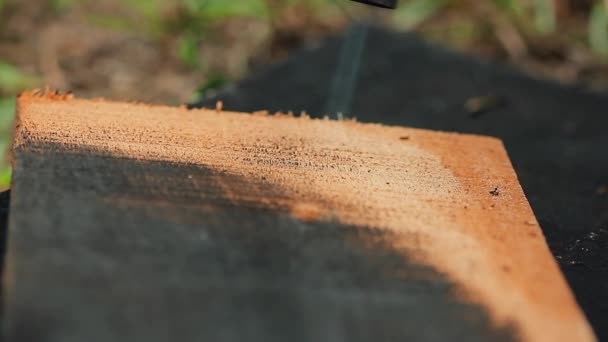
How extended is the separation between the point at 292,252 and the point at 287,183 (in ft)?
0.67

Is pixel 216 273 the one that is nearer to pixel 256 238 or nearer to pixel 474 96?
pixel 256 238

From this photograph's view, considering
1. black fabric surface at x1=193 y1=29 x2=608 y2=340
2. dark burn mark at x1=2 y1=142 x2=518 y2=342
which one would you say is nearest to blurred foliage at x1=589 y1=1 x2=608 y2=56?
black fabric surface at x1=193 y1=29 x2=608 y2=340

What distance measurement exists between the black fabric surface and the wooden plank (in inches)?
23.9

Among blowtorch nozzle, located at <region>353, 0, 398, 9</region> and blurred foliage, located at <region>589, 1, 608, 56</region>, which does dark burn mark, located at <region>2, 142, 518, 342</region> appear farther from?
blurred foliage, located at <region>589, 1, 608, 56</region>

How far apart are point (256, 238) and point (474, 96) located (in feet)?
4.76

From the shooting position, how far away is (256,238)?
1129 millimetres

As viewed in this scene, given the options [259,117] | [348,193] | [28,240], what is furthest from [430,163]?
[28,240]

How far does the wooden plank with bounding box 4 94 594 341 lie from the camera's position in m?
0.99

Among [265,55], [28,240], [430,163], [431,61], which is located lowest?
[265,55]

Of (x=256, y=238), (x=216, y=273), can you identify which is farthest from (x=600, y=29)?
(x=216, y=273)

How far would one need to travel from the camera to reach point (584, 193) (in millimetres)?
2018

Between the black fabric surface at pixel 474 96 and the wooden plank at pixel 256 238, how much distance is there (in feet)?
1.99

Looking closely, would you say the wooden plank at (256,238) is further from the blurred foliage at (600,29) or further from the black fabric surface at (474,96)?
the blurred foliage at (600,29)

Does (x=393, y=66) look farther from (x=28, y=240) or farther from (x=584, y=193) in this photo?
(x=28, y=240)
